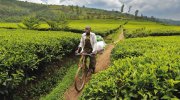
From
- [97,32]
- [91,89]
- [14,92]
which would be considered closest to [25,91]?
[14,92]

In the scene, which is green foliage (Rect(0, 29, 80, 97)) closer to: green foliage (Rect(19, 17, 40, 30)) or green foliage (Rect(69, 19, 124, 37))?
green foliage (Rect(19, 17, 40, 30))

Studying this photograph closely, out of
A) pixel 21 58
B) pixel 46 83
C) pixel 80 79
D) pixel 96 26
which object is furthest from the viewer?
pixel 96 26

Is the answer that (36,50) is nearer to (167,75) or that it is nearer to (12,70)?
(12,70)

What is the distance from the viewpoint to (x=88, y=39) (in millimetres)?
14609

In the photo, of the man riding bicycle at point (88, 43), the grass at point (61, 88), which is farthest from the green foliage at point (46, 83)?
the man riding bicycle at point (88, 43)

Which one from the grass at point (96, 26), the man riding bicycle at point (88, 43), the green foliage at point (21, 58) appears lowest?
the grass at point (96, 26)

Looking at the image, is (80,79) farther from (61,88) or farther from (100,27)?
(100,27)

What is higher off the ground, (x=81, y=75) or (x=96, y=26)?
(x=81, y=75)

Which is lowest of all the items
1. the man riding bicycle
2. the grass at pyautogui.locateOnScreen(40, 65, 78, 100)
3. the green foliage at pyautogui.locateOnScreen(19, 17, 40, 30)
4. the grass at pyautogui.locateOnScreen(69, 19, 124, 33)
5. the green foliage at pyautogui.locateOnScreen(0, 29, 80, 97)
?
the grass at pyautogui.locateOnScreen(69, 19, 124, 33)

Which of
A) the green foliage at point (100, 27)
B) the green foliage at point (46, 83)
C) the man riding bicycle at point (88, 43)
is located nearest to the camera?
the green foliage at point (46, 83)

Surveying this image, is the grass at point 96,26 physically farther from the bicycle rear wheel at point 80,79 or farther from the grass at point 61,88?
the bicycle rear wheel at point 80,79

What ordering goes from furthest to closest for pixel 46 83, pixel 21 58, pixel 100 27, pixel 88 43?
pixel 100 27
pixel 46 83
pixel 88 43
pixel 21 58

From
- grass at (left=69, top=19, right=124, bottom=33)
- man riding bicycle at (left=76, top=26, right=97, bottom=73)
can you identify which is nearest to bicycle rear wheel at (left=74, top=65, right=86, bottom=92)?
man riding bicycle at (left=76, top=26, right=97, bottom=73)

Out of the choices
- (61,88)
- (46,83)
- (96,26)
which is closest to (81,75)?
(61,88)
